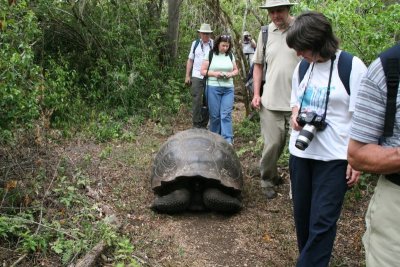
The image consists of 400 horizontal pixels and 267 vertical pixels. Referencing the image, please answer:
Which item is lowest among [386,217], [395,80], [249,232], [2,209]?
[249,232]

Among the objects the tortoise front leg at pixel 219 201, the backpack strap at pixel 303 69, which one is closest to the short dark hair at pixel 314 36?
the backpack strap at pixel 303 69

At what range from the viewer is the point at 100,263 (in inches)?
137

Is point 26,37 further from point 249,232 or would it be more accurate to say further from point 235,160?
point 249,232

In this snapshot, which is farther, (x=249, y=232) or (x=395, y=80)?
(x=249, y=232)

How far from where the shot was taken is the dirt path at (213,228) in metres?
3.84

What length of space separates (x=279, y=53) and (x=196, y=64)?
3.38 metres

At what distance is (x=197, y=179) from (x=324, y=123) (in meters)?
1.96

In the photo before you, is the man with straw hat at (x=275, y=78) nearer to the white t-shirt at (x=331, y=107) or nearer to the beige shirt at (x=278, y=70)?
the beige shirt at (x=278, y=70)

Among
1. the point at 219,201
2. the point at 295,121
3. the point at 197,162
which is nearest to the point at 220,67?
the point at 197,162

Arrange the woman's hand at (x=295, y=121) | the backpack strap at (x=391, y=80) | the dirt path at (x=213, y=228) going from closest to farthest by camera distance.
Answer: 1. the backpack strap at (x=391, y=80)
2. the woman's hand at (x=295, y=121)
3. the dirt path at (x=213, y=228)

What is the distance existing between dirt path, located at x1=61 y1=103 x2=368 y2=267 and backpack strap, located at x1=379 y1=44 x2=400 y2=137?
224 cm

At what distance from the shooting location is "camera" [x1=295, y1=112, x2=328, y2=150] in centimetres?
286

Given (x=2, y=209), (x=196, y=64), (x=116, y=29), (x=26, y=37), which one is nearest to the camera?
(x=2, y=209)

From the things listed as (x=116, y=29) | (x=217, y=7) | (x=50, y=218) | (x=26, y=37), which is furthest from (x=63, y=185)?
(x=116, y=29)
